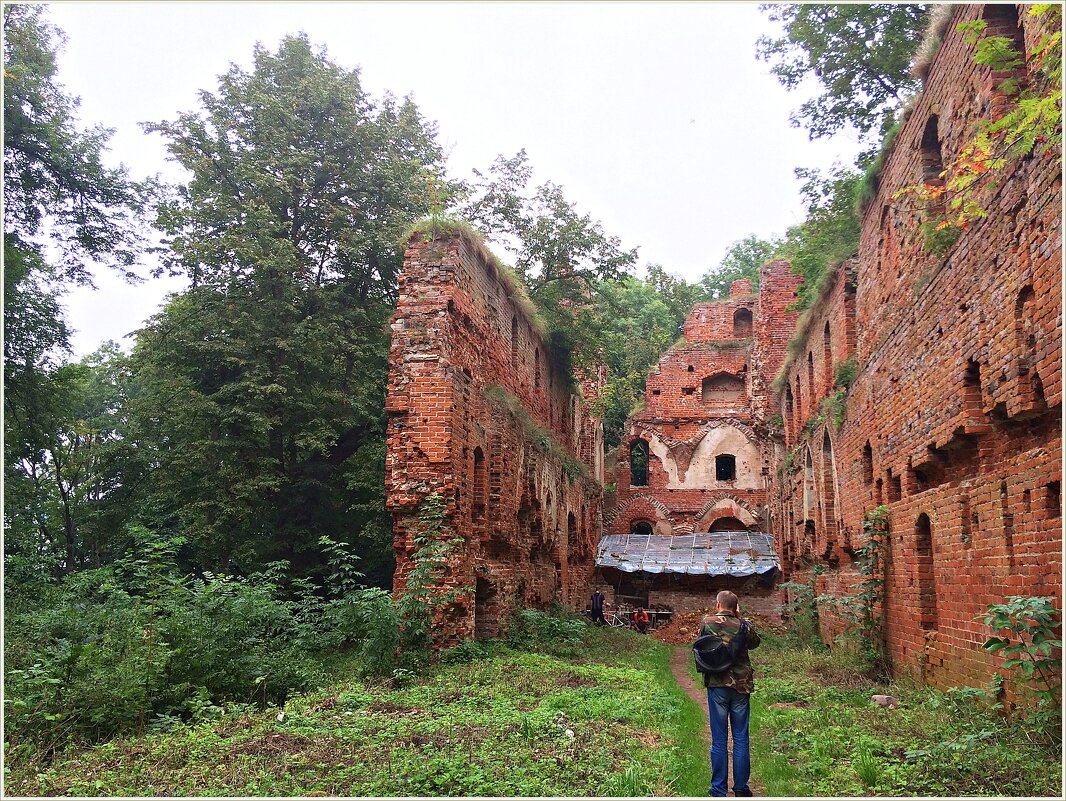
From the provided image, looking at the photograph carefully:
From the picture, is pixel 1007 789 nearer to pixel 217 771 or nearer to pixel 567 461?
pixel 217 771

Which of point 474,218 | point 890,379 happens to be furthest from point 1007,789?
point 474,218

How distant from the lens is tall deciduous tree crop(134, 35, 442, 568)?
16.9 m

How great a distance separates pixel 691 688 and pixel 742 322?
931 inches

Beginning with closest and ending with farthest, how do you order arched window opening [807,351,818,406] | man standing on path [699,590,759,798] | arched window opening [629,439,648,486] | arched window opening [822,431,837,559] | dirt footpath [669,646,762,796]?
man standing on path [699,590,759,798], dirt footpath [669,646,762,796], arched window opening [822,431,837,559], arched window opening [807,351,818,406], arched window opening [629,439,648,486]

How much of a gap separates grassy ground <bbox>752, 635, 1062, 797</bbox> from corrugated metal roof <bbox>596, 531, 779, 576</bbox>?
1422cm

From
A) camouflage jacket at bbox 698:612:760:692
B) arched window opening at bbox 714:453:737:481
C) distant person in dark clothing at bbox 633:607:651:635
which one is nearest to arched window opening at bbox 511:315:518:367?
distant person in dark clothing at bbox 633:607:651:635

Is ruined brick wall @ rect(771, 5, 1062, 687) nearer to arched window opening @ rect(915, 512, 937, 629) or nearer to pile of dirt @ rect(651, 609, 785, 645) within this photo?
arched window opening @ rect(915, 512, 937, 629)

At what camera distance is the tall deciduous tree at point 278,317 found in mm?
16906

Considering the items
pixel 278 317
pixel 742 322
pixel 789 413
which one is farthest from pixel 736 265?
pixel 278 317

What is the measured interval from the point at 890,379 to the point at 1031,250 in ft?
14.3

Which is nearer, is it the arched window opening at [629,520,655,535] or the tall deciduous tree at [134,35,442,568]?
the tall deciduous tree at [134,35,442,568]

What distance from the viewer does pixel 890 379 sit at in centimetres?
1012

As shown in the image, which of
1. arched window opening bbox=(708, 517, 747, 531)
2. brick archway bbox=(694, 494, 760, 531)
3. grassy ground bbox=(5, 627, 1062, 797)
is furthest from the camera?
arched window opening bbox=(708, 517, 747, 531)

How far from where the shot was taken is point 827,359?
52.5 ft
